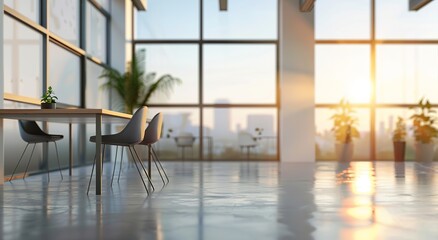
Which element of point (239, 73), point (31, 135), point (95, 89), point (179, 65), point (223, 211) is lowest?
point (223, 211)

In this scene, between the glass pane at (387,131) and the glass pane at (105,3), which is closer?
the glass pane at (105,3)

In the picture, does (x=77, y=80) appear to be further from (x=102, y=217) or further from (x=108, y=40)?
(x=102, y=217)

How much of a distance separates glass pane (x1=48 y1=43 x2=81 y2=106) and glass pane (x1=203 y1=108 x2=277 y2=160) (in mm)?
3516

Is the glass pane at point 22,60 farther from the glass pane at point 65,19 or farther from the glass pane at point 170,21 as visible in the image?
the glass pane at point 170,21

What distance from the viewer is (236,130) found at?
11.8 meters

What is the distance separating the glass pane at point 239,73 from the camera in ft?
39.0

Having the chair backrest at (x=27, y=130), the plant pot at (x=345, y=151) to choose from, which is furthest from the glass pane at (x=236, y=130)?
the chair backrest at (x=27, y=130)

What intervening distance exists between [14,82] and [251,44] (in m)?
6.44

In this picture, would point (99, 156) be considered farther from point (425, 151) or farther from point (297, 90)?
point (425, 151)

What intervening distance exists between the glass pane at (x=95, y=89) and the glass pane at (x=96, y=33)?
0.91 ft

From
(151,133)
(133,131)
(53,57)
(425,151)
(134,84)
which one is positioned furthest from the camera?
(425,151)

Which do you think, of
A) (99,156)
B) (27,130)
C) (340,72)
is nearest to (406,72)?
(340,72)

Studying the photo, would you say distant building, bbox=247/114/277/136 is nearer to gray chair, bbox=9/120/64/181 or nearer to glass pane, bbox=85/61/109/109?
glass pane, bbox=85/61/109/109

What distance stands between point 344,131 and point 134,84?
15.2ft
